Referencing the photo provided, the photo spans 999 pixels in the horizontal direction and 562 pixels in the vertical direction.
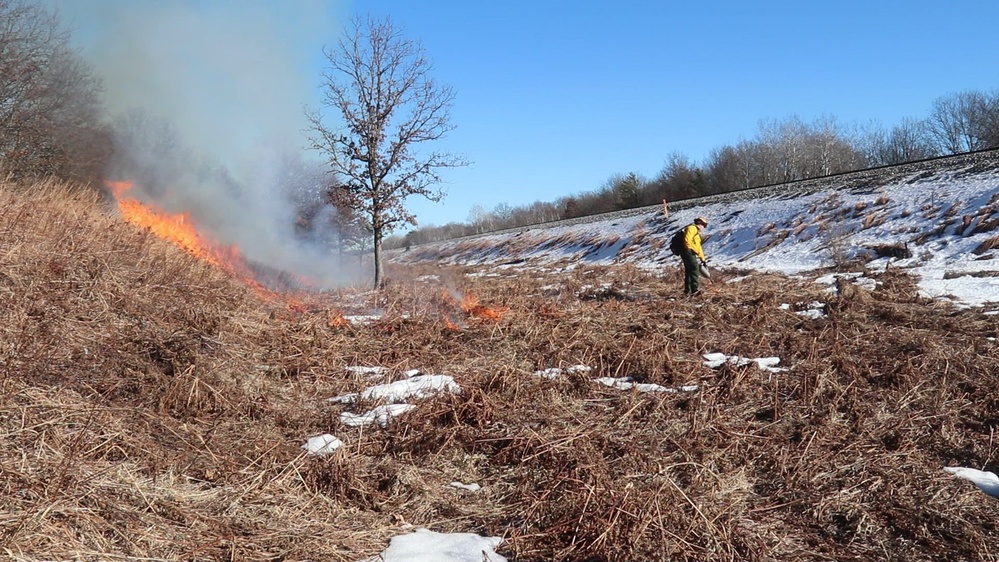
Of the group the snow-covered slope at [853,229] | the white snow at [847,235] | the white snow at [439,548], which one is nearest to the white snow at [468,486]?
the white snow at [439,548]

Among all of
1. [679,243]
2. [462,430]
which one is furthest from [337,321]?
[679,243]

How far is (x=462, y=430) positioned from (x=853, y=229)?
16.6 m

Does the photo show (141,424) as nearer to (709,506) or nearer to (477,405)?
(477,405)

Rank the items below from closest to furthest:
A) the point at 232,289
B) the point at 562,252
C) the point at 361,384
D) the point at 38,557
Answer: the point at 38,557 → the point at 361,384 → the point at 232,289 → the point at 562,252

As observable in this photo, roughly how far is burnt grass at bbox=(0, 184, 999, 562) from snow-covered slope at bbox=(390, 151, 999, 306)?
5.44 metres

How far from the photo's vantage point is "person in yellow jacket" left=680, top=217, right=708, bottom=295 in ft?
32.4

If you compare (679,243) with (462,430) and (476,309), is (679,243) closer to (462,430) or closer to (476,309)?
(476,309)

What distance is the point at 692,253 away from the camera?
32.6ft

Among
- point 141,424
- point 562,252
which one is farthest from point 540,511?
point 562,252

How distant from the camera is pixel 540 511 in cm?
278

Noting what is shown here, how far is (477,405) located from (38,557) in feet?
8.92

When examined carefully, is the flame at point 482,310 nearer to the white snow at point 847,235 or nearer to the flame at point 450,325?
the flame at point 450,325

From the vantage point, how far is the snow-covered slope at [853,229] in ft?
38.9

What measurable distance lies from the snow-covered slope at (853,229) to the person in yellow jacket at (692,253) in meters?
3.72
